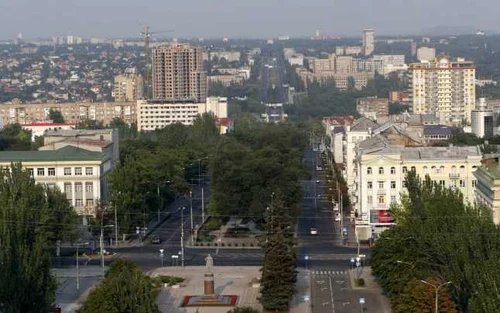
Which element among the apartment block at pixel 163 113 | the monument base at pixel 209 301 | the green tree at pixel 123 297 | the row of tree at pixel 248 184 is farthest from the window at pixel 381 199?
the apartment block at pixel 163 113

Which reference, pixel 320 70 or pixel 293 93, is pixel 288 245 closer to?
pixel 293 93

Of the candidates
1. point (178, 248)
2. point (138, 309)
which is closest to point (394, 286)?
point (138, 309)

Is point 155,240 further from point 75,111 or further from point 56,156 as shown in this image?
point 75,111

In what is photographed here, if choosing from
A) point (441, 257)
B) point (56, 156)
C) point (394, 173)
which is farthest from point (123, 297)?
point (56, 156)

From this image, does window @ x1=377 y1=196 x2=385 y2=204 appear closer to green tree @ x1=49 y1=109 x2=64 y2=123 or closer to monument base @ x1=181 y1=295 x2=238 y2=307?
monument base @ x1=181 y1=295 x2=238 y2=307

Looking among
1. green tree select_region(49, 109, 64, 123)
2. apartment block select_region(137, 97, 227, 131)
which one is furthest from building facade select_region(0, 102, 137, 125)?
apartment block select_region(137, 97, 227, 131)

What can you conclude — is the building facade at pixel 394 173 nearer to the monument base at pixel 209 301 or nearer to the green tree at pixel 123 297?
the monument base at pixel 209 301
